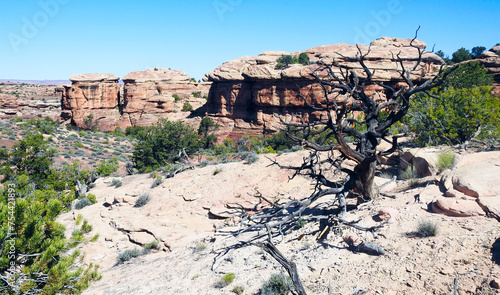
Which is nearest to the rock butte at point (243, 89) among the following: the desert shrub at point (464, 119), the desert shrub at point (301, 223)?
the desert shrub at point (464, 119)

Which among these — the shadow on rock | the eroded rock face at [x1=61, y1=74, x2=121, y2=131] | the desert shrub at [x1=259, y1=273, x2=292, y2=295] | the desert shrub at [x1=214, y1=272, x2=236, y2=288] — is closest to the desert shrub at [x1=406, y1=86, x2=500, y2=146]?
the shadow on rock

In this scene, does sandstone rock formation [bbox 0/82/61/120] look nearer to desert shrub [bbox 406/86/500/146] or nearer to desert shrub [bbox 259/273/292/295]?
desert shrub [bbox 406/86/500/146]

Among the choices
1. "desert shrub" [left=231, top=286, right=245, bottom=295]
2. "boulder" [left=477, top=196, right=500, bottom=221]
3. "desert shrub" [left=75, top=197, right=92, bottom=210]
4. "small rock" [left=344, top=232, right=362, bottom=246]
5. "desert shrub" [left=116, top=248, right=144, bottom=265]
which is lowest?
"desert shrub" [left=75, top=197, right=92, bottom=210]

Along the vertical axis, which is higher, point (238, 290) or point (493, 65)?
point (493, 65)

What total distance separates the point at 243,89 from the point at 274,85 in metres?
5.40

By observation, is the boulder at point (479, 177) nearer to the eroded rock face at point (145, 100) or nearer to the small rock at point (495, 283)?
the small rock at point (495, 283)

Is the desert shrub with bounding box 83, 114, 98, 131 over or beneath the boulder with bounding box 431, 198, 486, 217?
beneath

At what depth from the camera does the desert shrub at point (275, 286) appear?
5.68 metres

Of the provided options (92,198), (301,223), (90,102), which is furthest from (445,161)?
(90,102)

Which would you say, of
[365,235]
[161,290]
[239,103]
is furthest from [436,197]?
[239,103]

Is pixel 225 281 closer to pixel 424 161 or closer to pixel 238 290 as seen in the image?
pixel 238 290

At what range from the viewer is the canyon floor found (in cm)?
510

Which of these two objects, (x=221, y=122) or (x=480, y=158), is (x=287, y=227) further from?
(x=221, y=122)

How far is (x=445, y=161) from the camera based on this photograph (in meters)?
8.51
